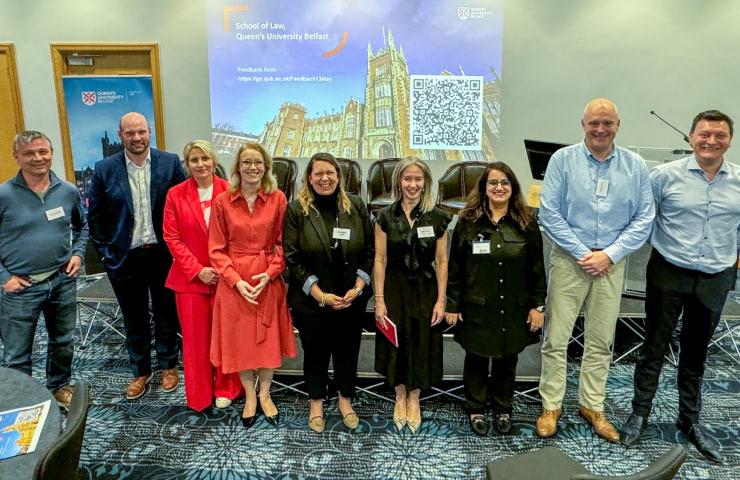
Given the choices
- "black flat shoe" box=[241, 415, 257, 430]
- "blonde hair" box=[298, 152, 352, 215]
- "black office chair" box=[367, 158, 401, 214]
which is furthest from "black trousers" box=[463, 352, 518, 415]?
"black office chair" box=[367, 158, 401, 214]

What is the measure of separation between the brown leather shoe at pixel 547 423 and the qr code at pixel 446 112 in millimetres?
3654

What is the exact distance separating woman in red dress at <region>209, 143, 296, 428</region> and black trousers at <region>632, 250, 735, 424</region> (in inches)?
74.5

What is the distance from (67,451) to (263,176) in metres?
1.59

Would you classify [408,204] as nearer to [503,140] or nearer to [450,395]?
[450,395]

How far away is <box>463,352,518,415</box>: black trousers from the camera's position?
264cm

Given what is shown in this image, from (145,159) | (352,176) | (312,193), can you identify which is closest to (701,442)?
(312,193)

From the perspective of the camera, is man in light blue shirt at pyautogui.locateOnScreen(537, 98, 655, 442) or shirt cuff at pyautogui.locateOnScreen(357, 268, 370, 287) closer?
man in light blue shirt at pyautogui.locateOnScreen(537, 98, 655, 442)

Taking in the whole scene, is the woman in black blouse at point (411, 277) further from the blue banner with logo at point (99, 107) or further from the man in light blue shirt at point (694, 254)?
the blue banner with logo at point (99, 107)

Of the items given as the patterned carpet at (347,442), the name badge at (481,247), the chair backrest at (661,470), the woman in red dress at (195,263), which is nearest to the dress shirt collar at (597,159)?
the name badge at (481,247)

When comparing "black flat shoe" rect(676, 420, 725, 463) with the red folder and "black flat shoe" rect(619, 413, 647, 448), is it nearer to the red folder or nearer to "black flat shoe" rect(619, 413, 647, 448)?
"black flat shoe" rect(619, 413, 647, 448)

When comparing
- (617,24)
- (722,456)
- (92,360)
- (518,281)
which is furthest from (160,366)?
(617,24)

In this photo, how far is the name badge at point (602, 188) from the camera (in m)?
2.44

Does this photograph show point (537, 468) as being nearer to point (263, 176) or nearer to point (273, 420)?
point (273, 420)

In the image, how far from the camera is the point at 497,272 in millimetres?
2471
